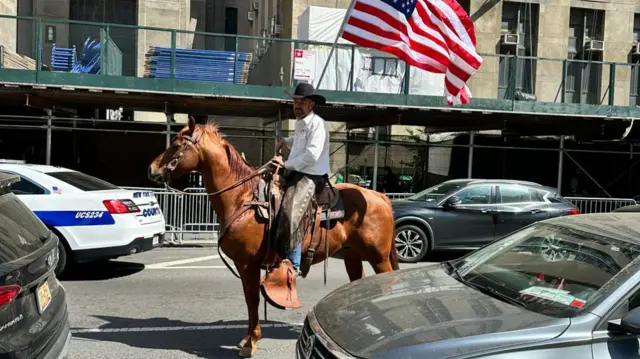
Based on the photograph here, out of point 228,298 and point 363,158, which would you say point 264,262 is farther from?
point 363,158

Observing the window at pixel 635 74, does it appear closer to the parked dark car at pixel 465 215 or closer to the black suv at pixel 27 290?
the parked dark car at pixel 465 215

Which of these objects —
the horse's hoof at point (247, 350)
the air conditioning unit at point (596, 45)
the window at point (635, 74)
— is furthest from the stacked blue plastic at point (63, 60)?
the air conditioning unit at point (596, 45)

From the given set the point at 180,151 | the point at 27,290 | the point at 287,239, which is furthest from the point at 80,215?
the point at 27,290

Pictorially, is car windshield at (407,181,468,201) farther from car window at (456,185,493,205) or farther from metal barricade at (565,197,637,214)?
metal barricade at (565,197,637,214)

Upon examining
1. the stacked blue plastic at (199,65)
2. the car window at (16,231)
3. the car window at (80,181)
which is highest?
the stacked blue plastic at (199,65)

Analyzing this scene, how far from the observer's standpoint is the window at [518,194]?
11241mm

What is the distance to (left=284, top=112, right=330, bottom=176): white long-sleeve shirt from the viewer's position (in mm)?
A: 5215

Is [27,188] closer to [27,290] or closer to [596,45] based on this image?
[27,290]

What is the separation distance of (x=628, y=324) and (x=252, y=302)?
3.29 meters

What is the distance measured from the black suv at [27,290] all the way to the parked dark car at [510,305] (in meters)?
1.52

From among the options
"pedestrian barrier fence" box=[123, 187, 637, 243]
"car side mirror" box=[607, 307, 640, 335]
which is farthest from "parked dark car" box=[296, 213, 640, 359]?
"pedestrian barrier fence" box=[123, 187, 637, 243]

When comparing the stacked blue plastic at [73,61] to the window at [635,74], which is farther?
the window at [635,74]

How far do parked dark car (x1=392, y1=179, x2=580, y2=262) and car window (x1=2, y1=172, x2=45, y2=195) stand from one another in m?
6.11

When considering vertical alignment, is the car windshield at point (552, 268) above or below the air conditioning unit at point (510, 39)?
below
